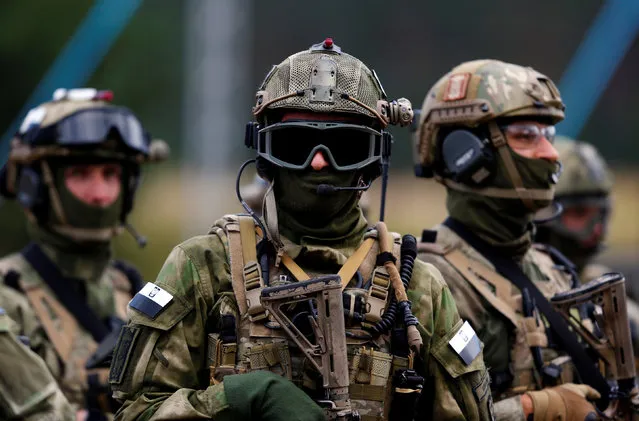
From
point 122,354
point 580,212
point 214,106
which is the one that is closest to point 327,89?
point 122,354

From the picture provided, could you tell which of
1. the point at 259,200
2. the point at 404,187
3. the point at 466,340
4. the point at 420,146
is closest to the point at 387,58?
the point at 404,187

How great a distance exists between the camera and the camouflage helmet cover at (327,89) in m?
5.51

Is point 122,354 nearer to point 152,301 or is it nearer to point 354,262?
point 152,301

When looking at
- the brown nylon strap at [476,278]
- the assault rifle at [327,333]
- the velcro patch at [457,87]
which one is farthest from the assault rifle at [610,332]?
the assault rifle at [327,333]

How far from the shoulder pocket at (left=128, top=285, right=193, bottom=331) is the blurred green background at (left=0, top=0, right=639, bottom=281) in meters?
13.6

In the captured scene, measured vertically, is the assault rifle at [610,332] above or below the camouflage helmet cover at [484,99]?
below

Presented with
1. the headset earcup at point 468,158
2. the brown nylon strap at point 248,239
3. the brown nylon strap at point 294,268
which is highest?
the headset earcup at point 468,158

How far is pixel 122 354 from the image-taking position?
5375 mm

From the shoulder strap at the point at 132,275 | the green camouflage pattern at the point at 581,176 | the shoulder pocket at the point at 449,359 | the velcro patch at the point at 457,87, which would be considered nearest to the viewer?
the shoulder pocket at the point at 449,359

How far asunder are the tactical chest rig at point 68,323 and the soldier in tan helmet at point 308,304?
2.75 meters

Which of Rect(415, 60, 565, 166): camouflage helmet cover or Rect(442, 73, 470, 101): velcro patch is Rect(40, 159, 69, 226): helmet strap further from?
Rect(442, 73, 470, 101): velcro patch

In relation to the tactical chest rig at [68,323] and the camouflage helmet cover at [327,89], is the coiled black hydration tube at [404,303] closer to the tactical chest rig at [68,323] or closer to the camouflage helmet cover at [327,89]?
the camouflage helmet cover at [327,89]

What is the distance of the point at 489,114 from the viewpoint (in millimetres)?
7492

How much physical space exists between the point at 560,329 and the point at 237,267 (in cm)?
245
